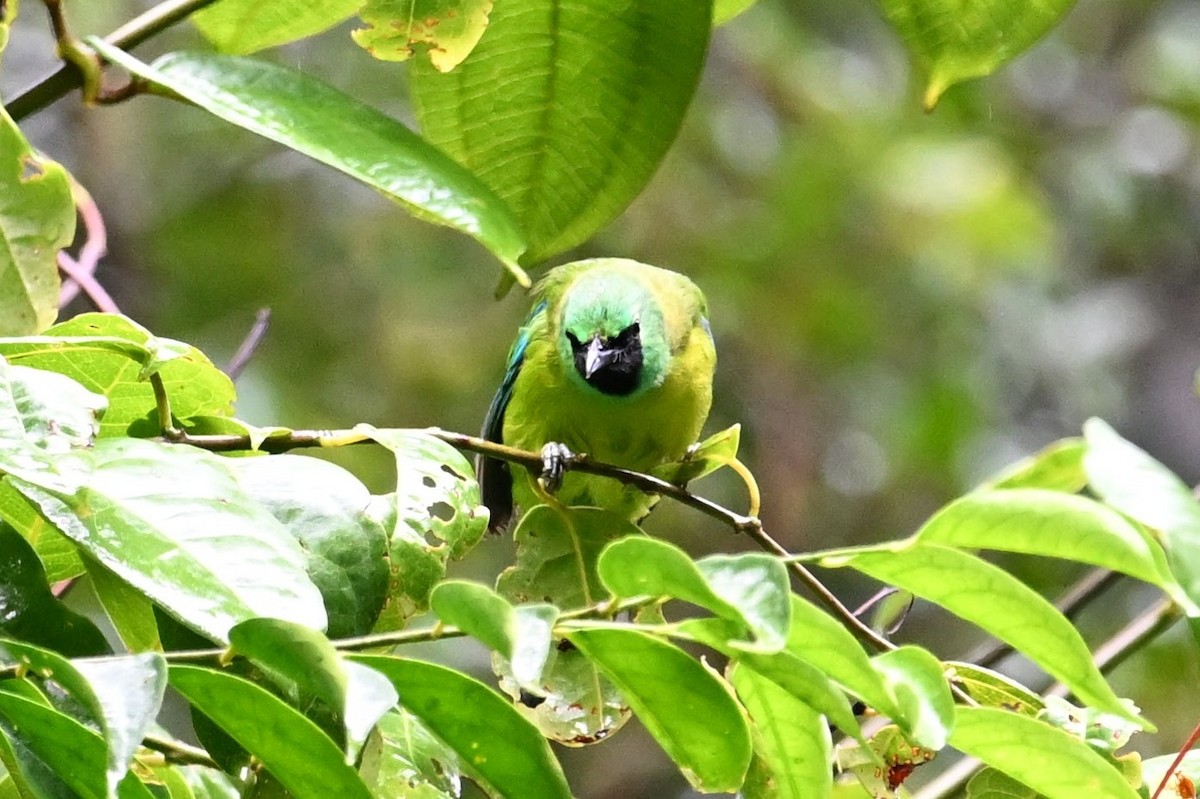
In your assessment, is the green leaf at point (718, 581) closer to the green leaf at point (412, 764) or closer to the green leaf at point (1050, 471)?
the green leaf at point (1050, 471)

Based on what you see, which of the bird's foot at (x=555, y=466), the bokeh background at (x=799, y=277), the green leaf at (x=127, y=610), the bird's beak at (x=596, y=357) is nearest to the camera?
the green leaf at (x=127, y=610)

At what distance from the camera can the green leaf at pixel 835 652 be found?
0.87 meters

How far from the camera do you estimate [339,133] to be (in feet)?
4.27

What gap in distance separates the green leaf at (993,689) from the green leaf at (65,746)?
2.50 ft

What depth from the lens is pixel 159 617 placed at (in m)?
1.16

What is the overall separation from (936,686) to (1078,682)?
0.39 ft

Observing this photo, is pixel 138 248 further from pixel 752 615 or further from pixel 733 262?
pixel 752 615

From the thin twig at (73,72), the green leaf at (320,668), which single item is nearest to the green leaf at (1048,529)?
the green leaf at (320,668)

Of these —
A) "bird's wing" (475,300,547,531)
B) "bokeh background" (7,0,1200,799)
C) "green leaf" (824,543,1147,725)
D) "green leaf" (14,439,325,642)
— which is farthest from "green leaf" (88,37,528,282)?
"bokeh background" (7,0,1200,799)

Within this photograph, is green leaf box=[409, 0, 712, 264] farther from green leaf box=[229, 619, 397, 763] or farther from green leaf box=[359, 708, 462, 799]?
green leaf box=[229, 619, 397, 763]

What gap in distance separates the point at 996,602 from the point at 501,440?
223 cm

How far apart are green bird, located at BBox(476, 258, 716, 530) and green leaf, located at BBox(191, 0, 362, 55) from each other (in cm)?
125

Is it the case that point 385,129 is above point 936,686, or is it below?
above

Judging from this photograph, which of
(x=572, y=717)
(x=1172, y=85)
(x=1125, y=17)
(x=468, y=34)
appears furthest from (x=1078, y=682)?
(x=1125, y=17)
